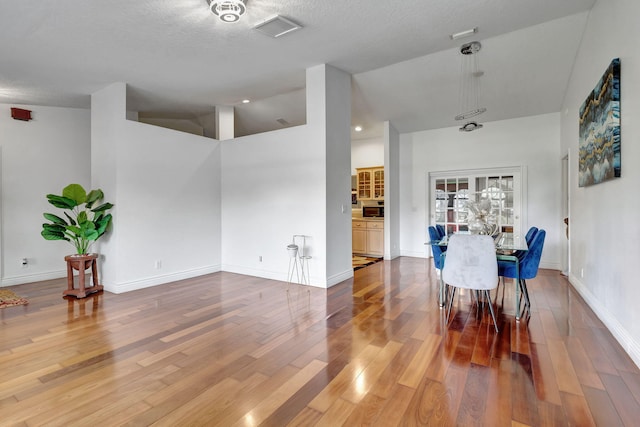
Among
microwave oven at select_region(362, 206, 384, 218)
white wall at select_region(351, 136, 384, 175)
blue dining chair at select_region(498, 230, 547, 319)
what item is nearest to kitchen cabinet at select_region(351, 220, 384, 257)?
microwave oven at select_region(362, 206, 384, 218)

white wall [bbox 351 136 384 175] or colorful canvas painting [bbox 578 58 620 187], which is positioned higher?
white wall [bbox 351 136 384 175]

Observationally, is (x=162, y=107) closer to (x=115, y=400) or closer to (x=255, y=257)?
(x=255, y=257)

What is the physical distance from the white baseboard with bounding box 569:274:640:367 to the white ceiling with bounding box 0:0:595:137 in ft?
Answer: 10.0

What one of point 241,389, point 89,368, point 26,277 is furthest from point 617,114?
point 26,277

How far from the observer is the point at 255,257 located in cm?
536

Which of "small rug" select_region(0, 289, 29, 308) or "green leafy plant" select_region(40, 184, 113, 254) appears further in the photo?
"green leafy plant" select_region(40, 184, 113, 254)

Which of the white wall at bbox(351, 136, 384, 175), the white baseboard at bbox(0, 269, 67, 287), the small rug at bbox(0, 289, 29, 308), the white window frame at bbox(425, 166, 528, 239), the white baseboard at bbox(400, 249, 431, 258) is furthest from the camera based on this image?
the white wall at bbox(351, 136, 384, 175)

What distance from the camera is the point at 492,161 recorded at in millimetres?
6375

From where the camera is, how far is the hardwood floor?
182cm

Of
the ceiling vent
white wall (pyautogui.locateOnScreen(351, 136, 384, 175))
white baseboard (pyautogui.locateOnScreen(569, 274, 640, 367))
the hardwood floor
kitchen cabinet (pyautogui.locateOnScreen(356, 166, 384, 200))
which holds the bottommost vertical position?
the hardwood floor

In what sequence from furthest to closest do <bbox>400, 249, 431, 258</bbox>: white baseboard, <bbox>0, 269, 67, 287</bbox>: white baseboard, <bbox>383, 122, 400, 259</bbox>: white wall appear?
<bbox>400, 249, 431, 258</bbox>: white baseboard < <bbox>383, 122, 400, 259</bbox>: white wall < <bbox>0, 269, 67, 287</bbox>: white baseboard

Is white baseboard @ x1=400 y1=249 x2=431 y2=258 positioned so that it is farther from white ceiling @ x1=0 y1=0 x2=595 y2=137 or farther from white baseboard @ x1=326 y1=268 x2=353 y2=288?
white ceiling @ x1=0 y1=0 x2=595 y2=137

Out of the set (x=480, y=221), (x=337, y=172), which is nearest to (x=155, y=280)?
(x=337, y=172)

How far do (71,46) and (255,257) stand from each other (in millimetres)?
3569
